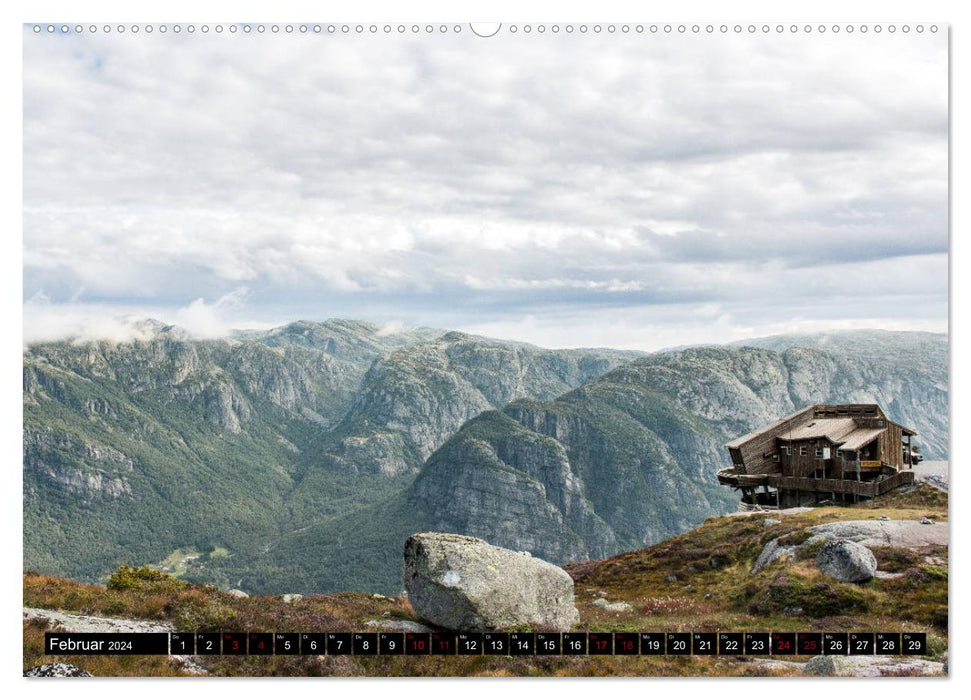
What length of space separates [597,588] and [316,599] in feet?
56.5

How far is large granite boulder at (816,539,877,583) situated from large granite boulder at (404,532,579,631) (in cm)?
964

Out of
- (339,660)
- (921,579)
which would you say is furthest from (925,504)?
(339,660)

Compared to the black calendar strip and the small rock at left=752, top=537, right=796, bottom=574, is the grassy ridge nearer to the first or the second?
the black calendar strip

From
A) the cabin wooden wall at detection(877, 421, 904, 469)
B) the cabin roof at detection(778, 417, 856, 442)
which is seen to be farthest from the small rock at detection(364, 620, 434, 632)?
the cabin wooden wall at detection(877, 421, 904, 469)

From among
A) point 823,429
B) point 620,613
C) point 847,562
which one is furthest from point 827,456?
point 620,613

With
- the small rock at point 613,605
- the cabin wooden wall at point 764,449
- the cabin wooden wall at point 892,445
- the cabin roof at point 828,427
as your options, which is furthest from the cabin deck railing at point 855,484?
the small rock at point 613,605

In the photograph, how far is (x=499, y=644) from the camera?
66.1 ft

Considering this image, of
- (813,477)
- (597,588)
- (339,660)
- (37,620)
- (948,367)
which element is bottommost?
(597,588)

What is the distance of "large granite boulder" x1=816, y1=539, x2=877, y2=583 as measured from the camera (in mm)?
23469

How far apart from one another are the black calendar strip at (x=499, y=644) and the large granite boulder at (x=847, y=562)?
3.66 meters

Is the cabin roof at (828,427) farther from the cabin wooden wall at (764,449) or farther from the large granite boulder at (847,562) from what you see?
the large granite boulder at (847,562)

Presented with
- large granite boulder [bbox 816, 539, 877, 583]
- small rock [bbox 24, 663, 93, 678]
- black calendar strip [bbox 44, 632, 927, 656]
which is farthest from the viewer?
large granite boulder [bbox 816, 539, 877, 583]
